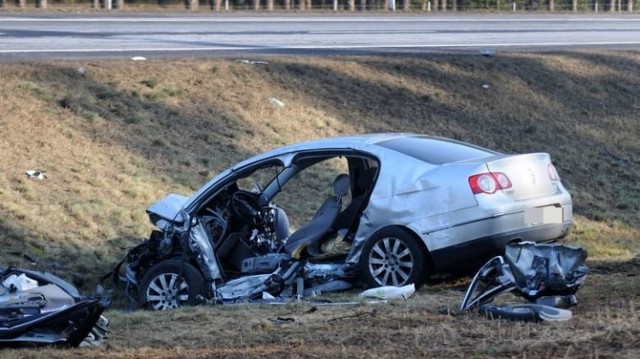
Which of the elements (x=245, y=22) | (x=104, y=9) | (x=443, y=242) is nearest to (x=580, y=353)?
(x=443, y=242)

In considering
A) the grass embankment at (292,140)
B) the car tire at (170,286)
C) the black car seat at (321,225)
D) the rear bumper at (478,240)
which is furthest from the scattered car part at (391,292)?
the car tire at (170,286)

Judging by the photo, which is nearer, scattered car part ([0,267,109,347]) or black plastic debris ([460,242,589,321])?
scattered car part ([0,267,109,347])

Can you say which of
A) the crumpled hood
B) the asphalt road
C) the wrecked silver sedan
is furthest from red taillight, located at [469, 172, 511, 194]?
the asphalt road

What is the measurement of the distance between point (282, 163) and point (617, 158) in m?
9.02

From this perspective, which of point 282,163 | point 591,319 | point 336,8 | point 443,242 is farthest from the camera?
point 336,8

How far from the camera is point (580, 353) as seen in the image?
5.87 m

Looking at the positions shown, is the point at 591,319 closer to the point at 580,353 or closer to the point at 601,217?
the point at 580,353

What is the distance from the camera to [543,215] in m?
9.38

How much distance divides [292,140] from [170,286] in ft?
21.6

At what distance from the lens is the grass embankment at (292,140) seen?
7000 millimetres

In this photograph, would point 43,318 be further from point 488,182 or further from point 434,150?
point 434,150

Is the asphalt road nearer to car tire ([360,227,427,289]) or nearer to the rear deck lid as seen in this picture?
car tire ([360,227,427,289])

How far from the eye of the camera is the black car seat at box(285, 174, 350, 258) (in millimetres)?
10047

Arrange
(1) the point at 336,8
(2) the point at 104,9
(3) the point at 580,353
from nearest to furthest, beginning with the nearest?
(3) the point at 580,353 → (2) the point at 104,9 → (1) the point at 336,8
